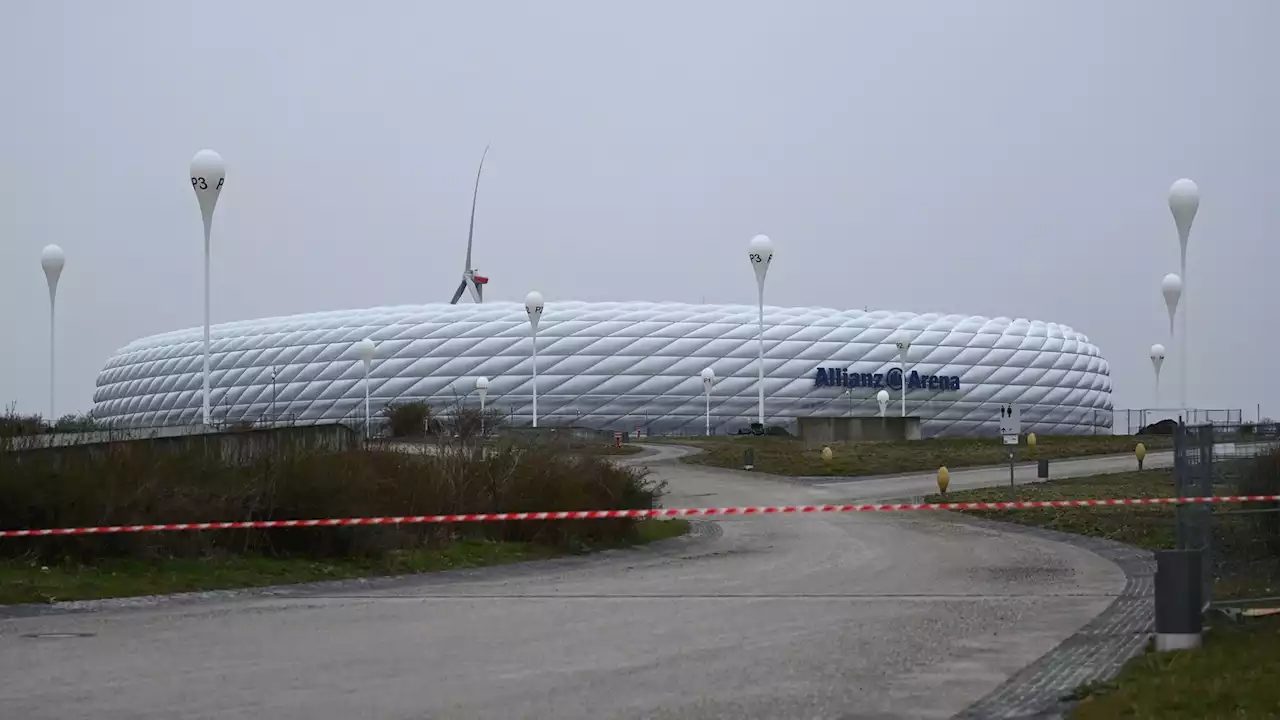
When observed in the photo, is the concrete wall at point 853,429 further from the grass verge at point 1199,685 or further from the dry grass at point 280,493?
the grass verge at point 1199,685

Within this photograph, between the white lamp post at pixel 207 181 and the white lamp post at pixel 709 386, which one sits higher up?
the white lamp post at pixel 207 181

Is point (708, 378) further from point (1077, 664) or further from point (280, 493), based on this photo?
point (1077, 664)

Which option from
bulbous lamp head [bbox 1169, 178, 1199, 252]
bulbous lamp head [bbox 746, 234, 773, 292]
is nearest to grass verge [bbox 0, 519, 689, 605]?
bulbous lamp head [bbox 1169, 178, 1199, 252]

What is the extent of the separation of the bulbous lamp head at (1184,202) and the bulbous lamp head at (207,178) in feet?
55.7

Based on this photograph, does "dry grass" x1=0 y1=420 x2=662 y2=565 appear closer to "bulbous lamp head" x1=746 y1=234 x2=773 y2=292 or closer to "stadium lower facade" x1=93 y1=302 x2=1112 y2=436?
"bulbous lamp head" x1=746 y1=234 x2=773 y2=292

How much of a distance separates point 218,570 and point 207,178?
1115 cm

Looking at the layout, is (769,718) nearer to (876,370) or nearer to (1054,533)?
(1054,533)

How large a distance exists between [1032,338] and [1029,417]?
5.30 metres

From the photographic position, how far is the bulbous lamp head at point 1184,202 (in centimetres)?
2939

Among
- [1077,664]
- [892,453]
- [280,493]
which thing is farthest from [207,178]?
[892,453]

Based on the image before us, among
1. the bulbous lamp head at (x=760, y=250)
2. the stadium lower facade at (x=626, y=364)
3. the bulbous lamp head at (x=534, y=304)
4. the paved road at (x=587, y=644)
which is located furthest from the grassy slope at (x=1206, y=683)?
the stadium lower facade at (x=626, y=364)

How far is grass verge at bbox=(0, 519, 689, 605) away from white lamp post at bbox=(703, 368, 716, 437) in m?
58.8

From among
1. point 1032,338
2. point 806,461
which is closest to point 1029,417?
point 1032,338

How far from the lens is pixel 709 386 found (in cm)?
8312
